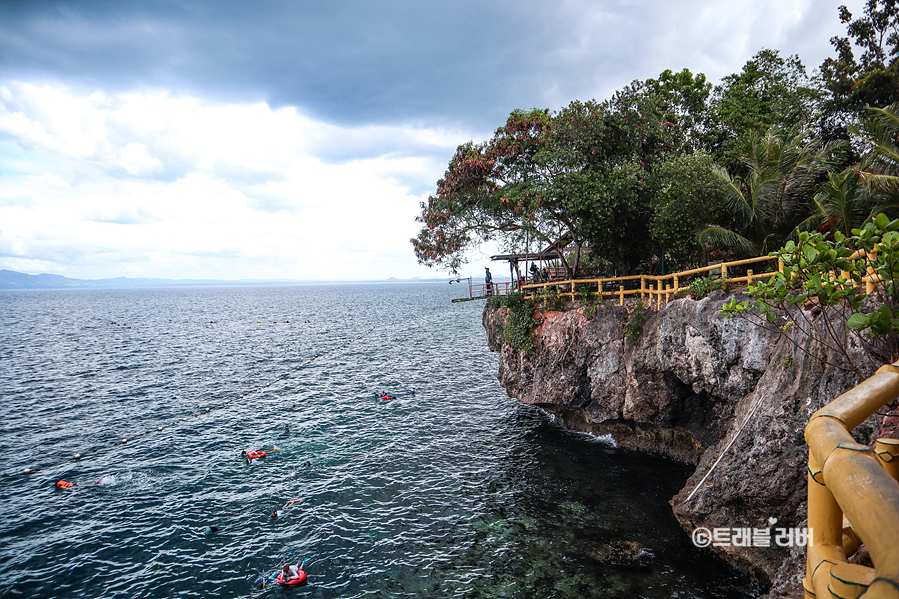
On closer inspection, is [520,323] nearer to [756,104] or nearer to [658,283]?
[658,283]

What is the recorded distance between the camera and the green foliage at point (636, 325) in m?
20.4

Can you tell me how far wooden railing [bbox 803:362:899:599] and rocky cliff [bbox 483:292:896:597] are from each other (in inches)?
298

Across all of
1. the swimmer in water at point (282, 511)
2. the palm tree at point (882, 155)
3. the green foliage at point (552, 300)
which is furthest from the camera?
the green foliage at point (552, 300)

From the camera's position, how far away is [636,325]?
20391 mm

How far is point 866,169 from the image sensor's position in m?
15.4

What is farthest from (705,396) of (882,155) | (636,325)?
(882,155)

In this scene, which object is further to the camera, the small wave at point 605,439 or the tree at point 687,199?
the small wave at point 605,439

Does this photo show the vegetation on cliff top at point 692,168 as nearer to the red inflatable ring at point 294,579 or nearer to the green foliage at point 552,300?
the green foliage at point 552,300

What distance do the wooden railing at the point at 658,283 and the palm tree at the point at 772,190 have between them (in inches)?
48.0

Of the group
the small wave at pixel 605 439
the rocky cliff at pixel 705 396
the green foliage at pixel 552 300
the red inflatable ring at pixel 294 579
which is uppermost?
the green foliage at pixel 552 300

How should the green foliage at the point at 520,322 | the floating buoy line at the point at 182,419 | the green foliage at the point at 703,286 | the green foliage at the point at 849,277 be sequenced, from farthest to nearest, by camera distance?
the green foliage at the point at 520,322 → the floating buoy line at the point at 182,419 → the green foliage at the point at 703,286 → the green foliage at the point at 849,277

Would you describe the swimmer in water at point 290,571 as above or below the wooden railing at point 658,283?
below

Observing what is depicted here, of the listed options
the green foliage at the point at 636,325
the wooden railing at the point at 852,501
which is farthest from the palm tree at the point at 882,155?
the wooden railing at the point at 852,501

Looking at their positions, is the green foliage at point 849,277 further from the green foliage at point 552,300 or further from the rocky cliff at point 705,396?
the green foliage at point 552,300
